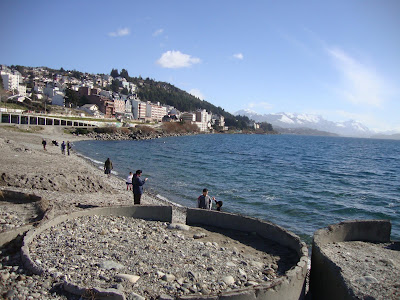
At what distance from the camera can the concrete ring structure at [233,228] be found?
5.48m

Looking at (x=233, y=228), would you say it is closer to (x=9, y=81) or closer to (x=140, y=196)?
(x=140, y=196)

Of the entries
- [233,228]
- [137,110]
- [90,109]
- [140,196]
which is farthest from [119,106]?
[233,228]

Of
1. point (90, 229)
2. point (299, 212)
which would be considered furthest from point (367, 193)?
point (90, 229)

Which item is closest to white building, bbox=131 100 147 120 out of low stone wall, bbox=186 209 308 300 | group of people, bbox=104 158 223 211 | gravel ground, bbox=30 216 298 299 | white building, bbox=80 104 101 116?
white building, bbox=80 104 101 116

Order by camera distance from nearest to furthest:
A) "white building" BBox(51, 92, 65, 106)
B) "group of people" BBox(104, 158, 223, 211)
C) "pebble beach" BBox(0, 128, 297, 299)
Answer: "pebble beach" BBox(0, 128, 297, 299)
"group of people" BBox(104, 158, 223, 211)
"white building" BBox(51, 92, 65, 106)

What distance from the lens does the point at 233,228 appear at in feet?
34.0

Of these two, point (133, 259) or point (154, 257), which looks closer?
point (133, 259)

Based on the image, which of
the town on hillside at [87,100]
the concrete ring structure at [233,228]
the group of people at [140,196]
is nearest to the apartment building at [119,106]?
the town on hillside at [87,100]

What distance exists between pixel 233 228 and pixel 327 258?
3.63m

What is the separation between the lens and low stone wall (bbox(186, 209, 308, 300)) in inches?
220

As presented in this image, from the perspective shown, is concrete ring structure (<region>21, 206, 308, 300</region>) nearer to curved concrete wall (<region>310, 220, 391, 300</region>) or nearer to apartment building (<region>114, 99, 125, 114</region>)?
curved concrete wall (<region>310, 220, 391, 300</region>)

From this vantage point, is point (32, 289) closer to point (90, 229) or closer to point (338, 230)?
point (90, 229)

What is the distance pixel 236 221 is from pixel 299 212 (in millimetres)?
10056

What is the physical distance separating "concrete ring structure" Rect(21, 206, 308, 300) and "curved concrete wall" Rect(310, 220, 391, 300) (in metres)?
0.44
